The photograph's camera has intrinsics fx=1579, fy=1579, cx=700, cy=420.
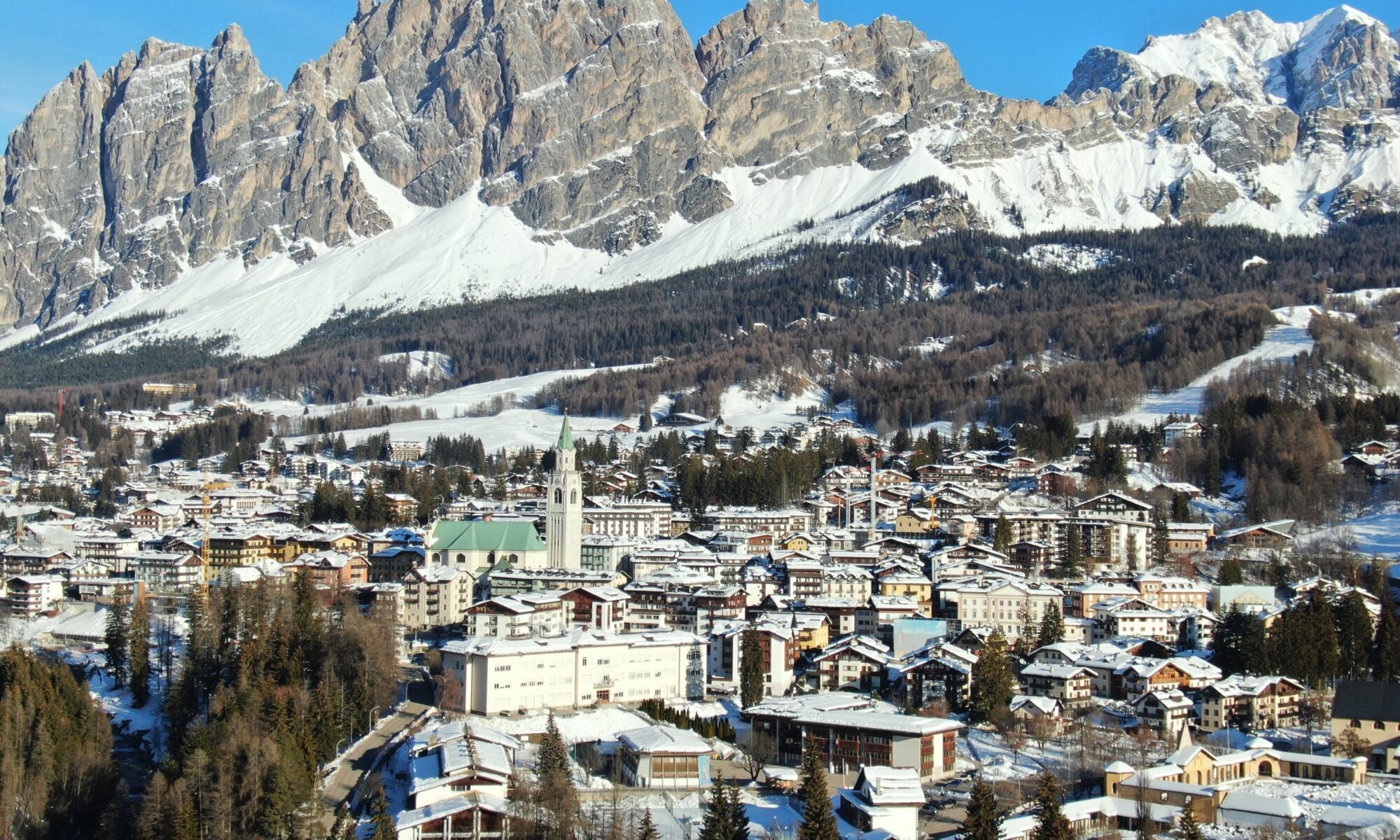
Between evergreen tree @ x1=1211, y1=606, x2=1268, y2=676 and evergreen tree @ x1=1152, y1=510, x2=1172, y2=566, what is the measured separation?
646 inches

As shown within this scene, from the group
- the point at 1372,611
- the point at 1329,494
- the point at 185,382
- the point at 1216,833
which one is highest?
the point at 185,382

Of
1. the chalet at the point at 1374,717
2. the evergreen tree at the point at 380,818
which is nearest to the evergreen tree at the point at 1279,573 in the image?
the chalet at the point at 1374,717

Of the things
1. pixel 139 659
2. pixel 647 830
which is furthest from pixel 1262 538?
pixel 139 659

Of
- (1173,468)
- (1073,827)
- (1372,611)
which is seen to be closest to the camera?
(1073,827)

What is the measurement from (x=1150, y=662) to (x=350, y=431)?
9935 cm

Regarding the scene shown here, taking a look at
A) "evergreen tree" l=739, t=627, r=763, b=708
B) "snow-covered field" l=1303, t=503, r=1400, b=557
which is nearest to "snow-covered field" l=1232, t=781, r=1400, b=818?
"evergreen tree" l=739, t=627, r=763, b=708

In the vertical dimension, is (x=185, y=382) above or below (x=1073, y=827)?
above

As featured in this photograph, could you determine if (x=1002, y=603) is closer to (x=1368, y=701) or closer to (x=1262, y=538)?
(x=1368, y=701)

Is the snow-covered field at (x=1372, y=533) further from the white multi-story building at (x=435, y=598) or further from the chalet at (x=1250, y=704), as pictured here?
the white multi-story building at (x=435, y=598)

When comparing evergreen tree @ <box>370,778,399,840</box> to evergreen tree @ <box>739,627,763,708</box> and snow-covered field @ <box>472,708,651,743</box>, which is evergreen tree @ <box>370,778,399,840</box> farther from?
evergreen tree @ <box>739,627,763,708</box>

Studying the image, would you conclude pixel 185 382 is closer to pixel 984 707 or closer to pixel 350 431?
pixel 350 431

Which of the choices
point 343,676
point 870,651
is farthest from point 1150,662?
point 343,676

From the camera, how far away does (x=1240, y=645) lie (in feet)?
186

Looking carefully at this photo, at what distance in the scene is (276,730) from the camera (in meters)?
46.8
